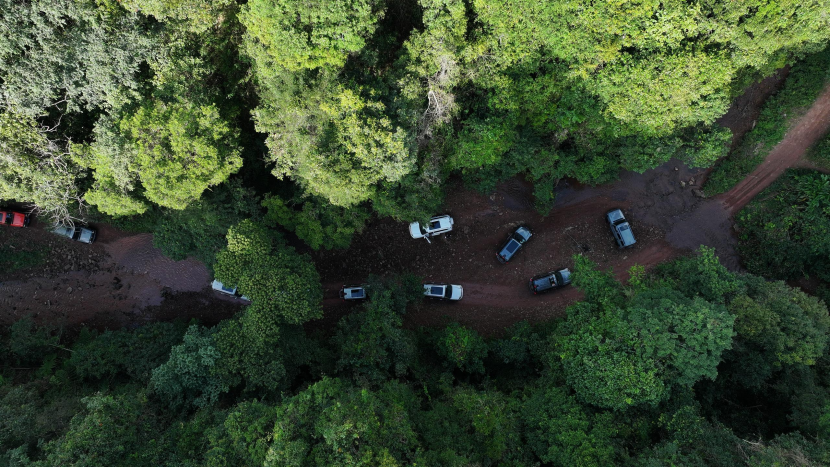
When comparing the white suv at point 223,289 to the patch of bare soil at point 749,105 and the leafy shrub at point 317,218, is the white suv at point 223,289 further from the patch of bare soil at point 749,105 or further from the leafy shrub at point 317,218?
the patch of bare soil at point 749,105

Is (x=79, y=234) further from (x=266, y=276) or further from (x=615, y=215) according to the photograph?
(x=615, y=215)

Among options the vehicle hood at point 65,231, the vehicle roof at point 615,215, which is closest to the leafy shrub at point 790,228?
the vehicle roof at point 615,215

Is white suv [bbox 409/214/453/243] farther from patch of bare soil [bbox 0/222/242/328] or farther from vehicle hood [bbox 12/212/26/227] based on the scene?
vehicle hood [bbox 12/212/26/227]

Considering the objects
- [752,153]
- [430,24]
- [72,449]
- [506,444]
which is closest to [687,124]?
[752,153]

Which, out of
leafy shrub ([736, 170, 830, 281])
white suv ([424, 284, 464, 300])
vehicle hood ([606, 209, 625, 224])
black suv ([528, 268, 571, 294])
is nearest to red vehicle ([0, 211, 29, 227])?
white suv ([424, 284, 464, 300])

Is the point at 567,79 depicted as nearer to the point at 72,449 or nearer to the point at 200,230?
the point at 200,230

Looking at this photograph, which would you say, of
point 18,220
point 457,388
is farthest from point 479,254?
point 18,220
